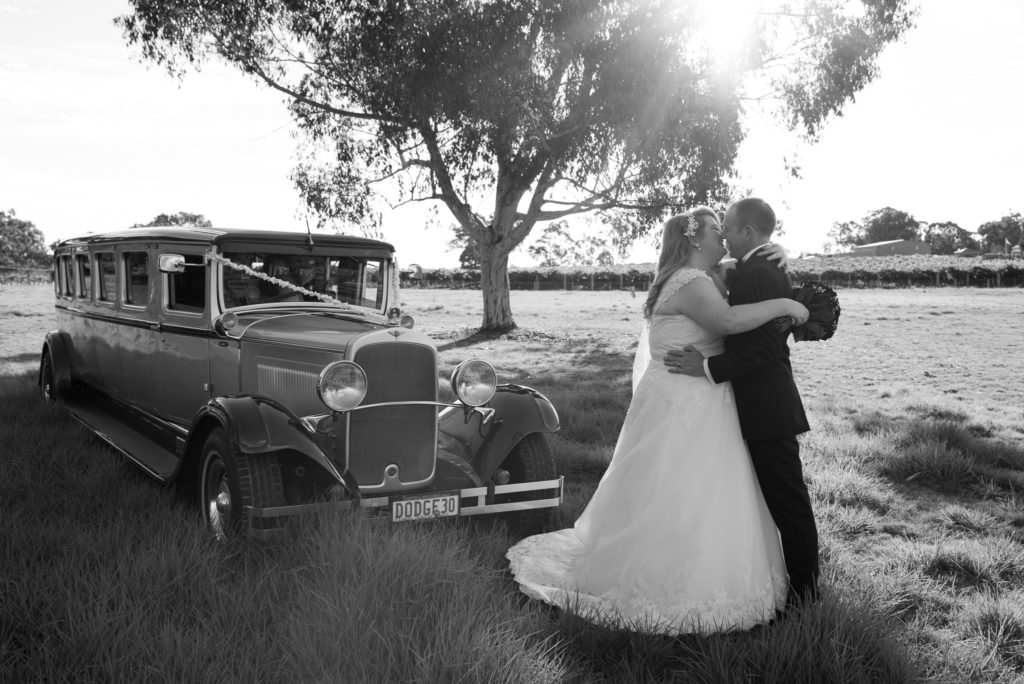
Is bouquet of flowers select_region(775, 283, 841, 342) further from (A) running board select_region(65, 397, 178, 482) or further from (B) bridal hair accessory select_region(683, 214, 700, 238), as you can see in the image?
(A) running board select_region(65, 397, 178, 482)

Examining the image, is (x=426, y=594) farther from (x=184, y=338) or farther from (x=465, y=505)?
(x=184, y=338)

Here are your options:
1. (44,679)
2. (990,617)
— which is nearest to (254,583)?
(44,679)

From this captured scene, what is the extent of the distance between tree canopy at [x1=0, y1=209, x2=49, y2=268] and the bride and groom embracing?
88.2 metres

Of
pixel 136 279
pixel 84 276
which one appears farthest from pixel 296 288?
pixel 84 276

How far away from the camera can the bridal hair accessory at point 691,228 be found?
3654mm

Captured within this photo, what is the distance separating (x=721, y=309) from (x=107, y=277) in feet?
18.8

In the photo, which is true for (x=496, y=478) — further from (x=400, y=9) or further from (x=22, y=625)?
(x=400, y=9)

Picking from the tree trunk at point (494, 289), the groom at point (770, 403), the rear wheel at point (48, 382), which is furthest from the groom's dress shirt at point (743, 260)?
the tree trunk at point (494, 289)

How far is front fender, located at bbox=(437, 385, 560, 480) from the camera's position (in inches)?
184

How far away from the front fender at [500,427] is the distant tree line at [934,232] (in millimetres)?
136927

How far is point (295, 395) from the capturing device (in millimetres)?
4703

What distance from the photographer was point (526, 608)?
311 cm

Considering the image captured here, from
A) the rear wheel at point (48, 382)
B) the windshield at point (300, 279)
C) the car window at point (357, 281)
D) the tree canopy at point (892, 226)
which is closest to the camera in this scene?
the windshield at point (300, 279)

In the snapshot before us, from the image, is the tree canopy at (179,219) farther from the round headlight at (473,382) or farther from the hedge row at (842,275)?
the round headlight at (473,382)
